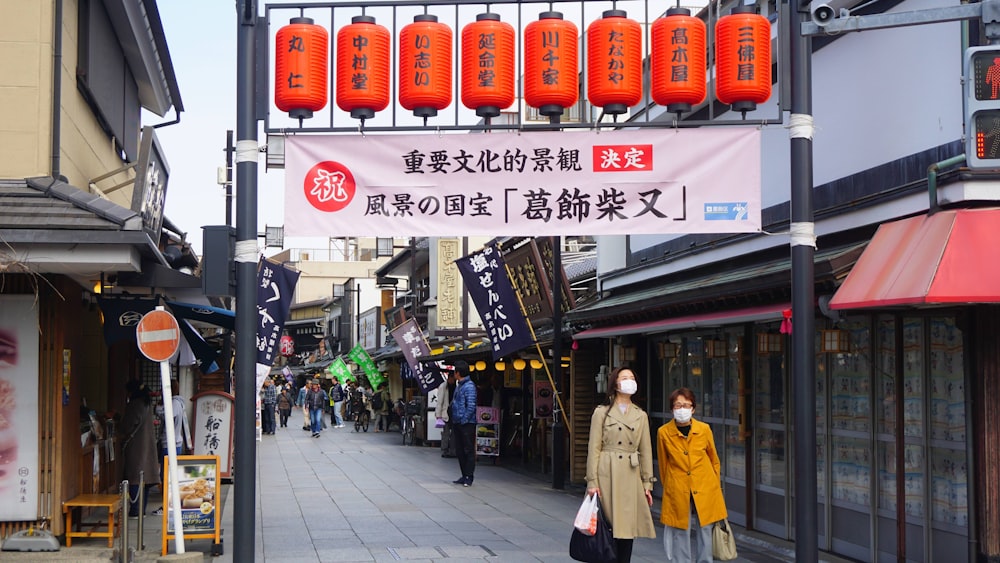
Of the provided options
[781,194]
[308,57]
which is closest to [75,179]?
[308,57]

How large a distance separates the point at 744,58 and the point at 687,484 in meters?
4.01

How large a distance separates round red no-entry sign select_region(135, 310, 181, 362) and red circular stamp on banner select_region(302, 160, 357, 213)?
2.48 metres

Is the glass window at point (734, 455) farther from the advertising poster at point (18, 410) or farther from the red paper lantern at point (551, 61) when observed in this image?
the advertising poster at point (18, 410)

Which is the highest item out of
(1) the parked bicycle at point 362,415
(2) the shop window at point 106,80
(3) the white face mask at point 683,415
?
(2) the shop window at point 106,80

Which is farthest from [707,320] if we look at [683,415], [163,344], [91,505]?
[91,505]

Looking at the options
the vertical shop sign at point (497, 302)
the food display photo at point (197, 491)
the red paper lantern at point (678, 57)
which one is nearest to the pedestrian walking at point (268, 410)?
the vertical shop sign at point (497, 302)

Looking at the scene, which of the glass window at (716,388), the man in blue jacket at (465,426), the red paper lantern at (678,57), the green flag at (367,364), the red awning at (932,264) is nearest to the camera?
the red awning at (932,264)

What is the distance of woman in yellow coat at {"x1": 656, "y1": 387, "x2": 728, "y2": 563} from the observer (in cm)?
1069

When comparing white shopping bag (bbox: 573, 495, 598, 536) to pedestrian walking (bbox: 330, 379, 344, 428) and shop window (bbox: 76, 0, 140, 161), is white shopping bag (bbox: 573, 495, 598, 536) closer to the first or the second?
shop window (bbox: 76, 0, 140, 161)

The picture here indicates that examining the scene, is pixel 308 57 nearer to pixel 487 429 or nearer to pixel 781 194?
pixel 781 194

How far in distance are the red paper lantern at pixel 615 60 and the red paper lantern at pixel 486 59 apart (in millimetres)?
801

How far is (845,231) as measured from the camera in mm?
12352

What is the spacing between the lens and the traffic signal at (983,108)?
26.7ft

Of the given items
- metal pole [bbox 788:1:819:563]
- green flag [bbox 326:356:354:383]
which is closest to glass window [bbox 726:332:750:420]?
metal pole [bbox 788:1:819:563]
